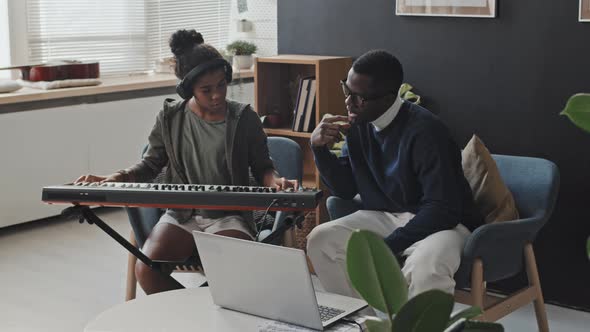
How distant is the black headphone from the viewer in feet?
10.4

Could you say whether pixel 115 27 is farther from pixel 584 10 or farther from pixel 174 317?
pixel 174 317

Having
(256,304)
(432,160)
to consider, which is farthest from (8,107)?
(256,304)

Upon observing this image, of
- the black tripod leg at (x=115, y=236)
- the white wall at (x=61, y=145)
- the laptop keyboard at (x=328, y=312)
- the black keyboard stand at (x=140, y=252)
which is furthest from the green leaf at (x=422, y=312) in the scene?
the white wall at (x=61, y=145)

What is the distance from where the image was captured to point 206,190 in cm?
279

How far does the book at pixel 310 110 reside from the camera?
4.19 m

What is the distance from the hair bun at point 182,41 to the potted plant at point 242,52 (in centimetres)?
303

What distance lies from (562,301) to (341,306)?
1735 mm

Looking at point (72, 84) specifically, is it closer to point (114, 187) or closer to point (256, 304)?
point (114, 187)

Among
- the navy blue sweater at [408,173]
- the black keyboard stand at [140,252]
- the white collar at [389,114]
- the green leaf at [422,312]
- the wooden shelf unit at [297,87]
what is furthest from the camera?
the wooden shelf unit at [297,87]

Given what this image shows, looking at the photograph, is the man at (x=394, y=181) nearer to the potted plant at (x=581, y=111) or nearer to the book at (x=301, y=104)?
the book at (x=301, y=104)

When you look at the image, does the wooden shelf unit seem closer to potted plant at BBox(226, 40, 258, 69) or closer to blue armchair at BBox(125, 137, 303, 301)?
blue armchair at BBox(125, 137, 303, 301)

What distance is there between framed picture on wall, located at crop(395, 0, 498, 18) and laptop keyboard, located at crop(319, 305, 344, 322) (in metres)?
1.87

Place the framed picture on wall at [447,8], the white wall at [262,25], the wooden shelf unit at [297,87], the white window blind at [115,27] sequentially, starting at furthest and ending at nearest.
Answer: the white wall at [262,25]
the white window blind at [115,27]
the wooden shelf unit at [297,87]
the framed picture on wall at [447,8]

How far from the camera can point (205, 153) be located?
3.30 meters
